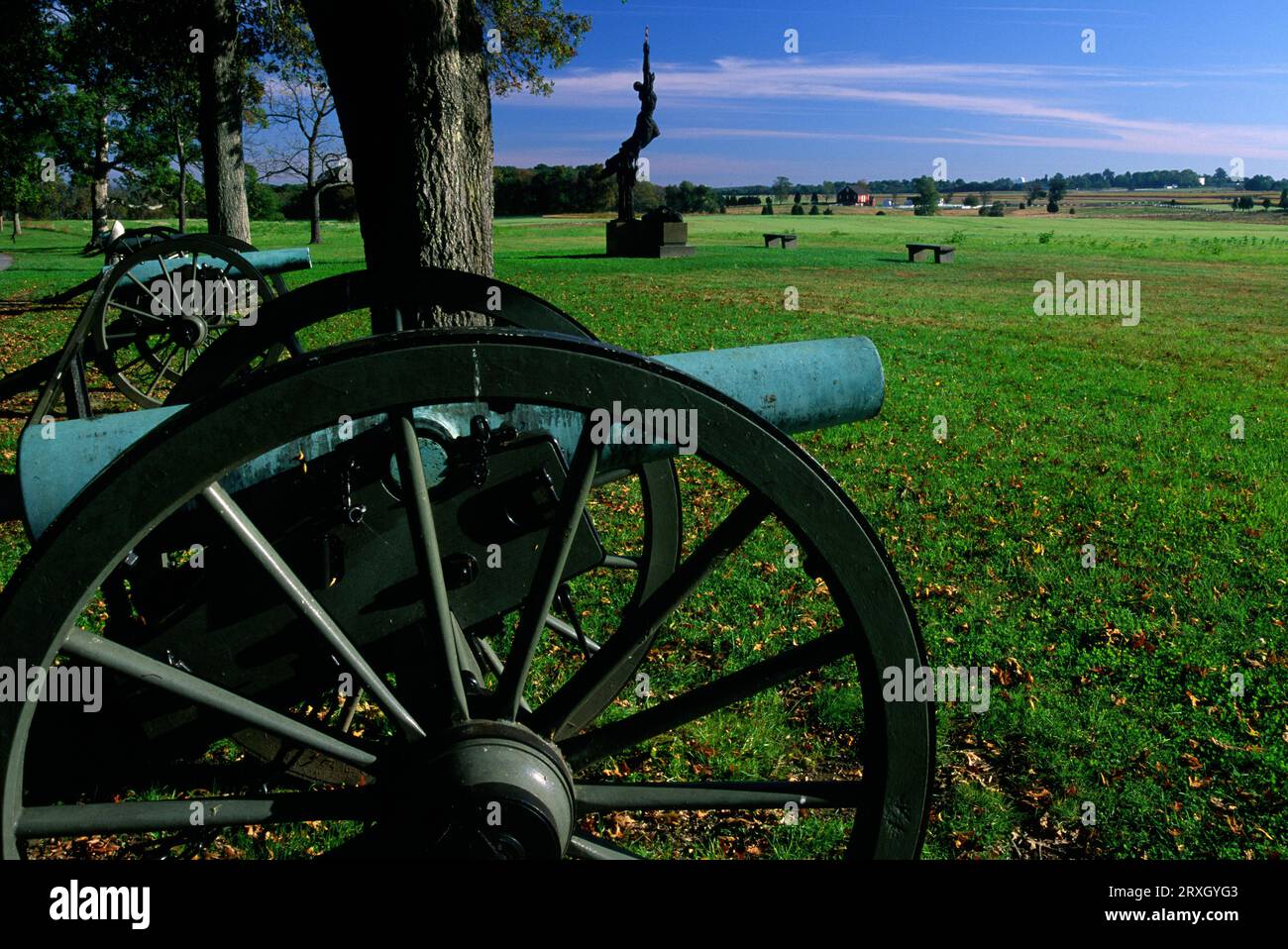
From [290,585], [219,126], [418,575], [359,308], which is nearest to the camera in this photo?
[290,585]

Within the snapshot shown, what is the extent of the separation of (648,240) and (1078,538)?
84.1ft

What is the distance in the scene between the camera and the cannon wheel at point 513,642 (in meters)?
1.58

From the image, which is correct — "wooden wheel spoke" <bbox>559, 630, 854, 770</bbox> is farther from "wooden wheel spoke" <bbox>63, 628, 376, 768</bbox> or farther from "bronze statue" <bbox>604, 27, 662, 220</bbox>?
"bronze statue" <bbox>604, 27, 662, 220</bbox>

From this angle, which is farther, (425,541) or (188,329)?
(188,329)

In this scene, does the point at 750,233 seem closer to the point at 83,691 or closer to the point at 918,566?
the point at 918,566

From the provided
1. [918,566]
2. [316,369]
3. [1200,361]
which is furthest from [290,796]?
[1200,361]

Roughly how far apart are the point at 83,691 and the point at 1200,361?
1363cm

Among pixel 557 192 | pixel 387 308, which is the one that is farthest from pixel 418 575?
pixel 557 192

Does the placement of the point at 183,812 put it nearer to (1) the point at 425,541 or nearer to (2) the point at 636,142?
(1) the point at 425,541

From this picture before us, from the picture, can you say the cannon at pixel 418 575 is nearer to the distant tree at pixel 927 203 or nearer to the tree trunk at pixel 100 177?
the tree trunk at pixel 100 177

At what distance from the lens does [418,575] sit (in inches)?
78.5

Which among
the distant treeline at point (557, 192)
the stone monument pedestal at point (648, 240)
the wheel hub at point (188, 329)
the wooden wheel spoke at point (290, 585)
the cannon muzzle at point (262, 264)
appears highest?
the distant treeline at point (557, 192)

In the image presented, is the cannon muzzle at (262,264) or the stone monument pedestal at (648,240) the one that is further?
the stone monument pedestal at (648,240)

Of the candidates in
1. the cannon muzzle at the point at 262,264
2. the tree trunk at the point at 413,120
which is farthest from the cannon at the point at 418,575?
the cannon muzzle at the point at 262,264
